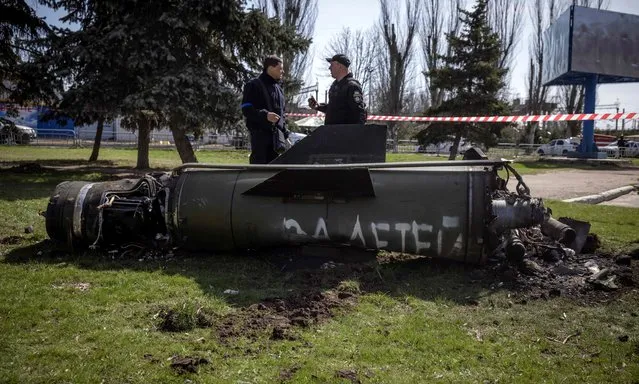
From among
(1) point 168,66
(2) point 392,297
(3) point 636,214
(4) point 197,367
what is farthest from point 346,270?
(1) point 168,66

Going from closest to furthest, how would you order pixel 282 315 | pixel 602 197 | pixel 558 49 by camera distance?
1. pixel 282 315
2. pixel 602 197
3. pixel 558 49

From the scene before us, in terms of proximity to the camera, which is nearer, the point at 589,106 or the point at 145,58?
the point at 145,58

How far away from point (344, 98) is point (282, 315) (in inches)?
120

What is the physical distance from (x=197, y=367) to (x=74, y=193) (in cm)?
315

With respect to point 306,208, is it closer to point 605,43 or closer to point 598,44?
point 598,44

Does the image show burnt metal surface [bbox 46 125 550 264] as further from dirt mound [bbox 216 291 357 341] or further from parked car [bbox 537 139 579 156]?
parked car [bbox 537 139 579 156]

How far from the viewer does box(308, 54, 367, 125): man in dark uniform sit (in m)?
5.84

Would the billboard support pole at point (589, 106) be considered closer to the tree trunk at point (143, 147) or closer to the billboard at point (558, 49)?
the billboard at point (558, 49)

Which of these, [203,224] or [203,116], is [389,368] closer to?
[203,224]

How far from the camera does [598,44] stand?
23.4 meters

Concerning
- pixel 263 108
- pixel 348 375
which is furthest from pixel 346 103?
pixel 348 375

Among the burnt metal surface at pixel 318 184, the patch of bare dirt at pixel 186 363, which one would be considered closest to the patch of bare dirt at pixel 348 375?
the patch of bare dirt at pixel 186 363

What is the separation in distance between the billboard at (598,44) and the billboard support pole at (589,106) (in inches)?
32.4

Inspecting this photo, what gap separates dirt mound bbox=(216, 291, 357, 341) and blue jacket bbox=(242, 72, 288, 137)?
102 inches
